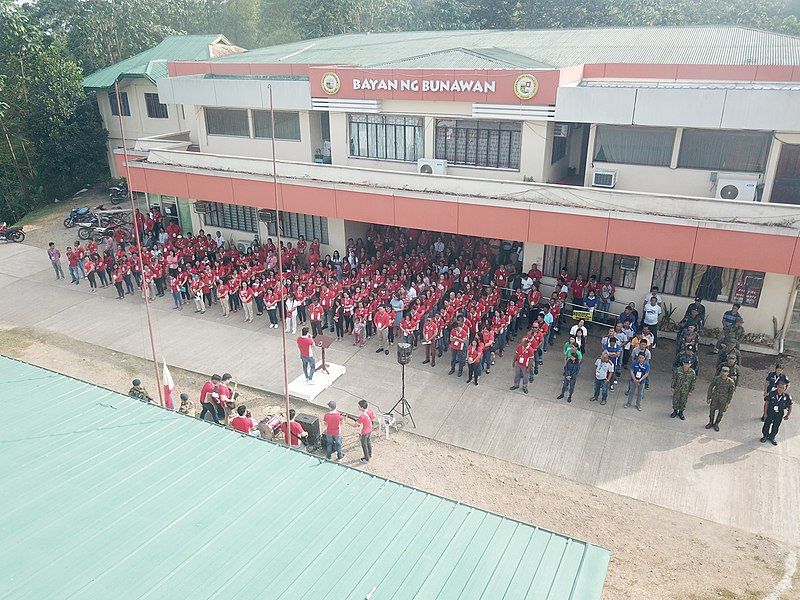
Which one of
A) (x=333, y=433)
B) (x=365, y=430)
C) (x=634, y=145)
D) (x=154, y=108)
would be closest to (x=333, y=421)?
(x=333, y=433)

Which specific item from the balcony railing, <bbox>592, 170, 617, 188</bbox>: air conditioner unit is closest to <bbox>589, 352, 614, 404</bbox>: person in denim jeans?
the balcony railing

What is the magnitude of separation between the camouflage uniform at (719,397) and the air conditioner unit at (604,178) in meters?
6.37

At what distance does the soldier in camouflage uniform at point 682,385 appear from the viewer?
12359 millimetres

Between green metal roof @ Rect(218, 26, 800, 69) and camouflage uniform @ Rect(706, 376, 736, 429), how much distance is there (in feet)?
31.9

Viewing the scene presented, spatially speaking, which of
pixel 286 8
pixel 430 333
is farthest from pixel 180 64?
pixel 286 8

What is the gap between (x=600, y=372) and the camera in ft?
43.3

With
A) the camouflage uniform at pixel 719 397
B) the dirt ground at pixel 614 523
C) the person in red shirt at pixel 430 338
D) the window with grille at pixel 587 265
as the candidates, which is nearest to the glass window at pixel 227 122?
the person in red shirt at pixel 430 338

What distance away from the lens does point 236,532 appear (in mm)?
6430

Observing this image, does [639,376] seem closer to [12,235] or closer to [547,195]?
[547,195]

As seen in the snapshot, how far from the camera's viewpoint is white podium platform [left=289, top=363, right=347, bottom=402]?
13.9m

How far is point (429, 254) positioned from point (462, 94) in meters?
5.18

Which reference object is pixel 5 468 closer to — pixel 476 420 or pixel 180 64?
pixel 476 420

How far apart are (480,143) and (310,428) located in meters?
10.2

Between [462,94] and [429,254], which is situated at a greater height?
[462,94]
